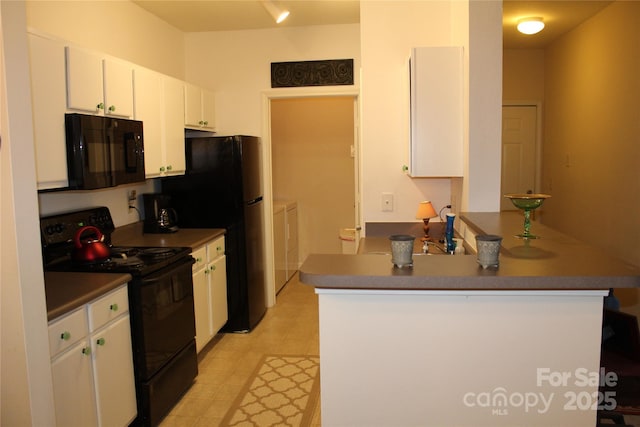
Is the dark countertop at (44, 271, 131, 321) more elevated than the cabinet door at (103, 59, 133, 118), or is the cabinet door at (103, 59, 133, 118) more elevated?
the cabinet door at (103, 59, 133, 118)

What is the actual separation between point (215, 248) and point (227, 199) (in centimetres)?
44

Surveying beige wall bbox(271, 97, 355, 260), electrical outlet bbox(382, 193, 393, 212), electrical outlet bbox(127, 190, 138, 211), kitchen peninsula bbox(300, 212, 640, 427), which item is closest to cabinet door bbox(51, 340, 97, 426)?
kitchen peninsula bbox(300, 212, 640, 427)

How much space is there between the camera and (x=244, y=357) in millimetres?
3795

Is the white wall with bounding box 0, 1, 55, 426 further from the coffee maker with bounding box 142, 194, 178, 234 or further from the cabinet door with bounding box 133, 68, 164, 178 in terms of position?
the coffee maker with bounding box 142, 194, 178, 234

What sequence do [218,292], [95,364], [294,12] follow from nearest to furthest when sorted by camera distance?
[95,364]
[218,292]
[294,12]

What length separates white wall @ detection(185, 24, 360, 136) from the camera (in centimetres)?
452

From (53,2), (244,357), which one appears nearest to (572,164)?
(244,357)

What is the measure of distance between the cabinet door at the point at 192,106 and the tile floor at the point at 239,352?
1.77 metres

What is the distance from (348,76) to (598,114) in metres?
2.24

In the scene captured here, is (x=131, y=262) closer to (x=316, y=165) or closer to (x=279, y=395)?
(x=279, y=395)

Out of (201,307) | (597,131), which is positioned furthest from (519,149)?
(201,307)

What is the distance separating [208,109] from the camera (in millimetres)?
4516

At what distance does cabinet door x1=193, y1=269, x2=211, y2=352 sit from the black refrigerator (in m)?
0.47

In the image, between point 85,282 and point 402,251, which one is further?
point 85,282
